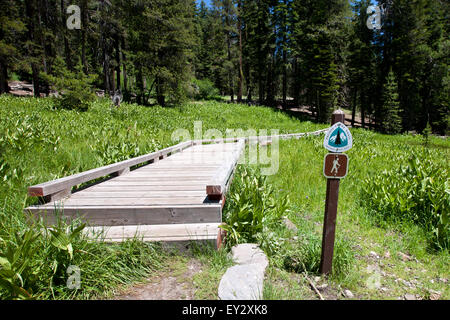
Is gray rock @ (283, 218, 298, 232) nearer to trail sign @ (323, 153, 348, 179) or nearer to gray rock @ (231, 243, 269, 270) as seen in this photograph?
gray rock @ (231, 243, 269, 270)

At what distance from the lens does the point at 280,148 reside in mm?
11258

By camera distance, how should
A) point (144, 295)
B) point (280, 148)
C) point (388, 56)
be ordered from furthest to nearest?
point (388, 56), point (280, 148), point (144, 295)

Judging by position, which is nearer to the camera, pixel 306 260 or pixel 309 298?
pixel 309 298

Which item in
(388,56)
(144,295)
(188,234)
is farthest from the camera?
(388,56)

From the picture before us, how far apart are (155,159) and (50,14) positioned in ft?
96.9

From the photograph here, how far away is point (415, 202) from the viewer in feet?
15.2

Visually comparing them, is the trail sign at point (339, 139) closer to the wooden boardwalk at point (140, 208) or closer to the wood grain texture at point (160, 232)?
the wooden boardwalk at point (140, 208)

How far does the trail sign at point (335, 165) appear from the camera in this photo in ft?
8.23

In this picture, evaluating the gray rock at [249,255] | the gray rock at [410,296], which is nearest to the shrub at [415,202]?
the gray rock at [410,296]

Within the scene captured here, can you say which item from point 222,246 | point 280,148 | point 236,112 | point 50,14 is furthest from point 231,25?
point 222,246

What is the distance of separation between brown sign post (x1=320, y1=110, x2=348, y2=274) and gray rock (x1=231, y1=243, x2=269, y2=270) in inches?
26.9

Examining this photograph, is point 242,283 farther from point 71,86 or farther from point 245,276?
point 71,86
